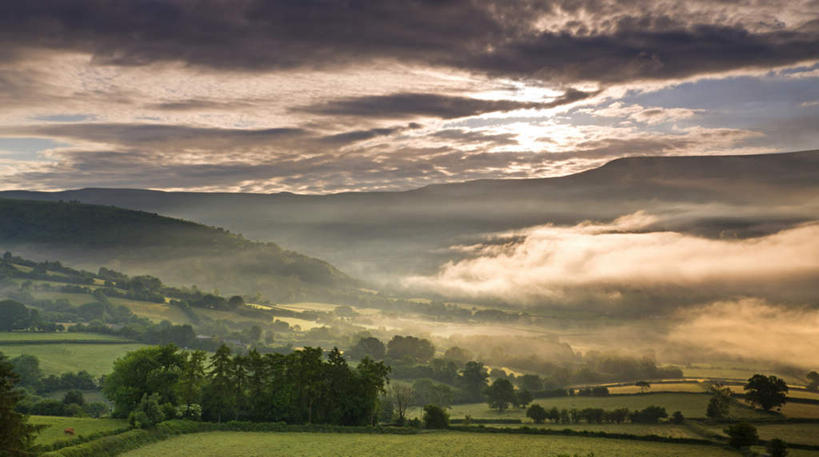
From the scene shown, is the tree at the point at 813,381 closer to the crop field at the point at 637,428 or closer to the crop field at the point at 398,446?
the crop field at the point at 637,428

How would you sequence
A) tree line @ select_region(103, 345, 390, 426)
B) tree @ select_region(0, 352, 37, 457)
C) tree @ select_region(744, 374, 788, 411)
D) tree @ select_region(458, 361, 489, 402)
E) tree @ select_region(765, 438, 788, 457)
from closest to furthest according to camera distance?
1. tree @ select_region(0, 352, 37, 457)
2. tree @ select_region(765, 438, 788, 457)
3. tree line @ select_region(103, 345, 390, 426)
4. tree @ select_region(744, 374, 788, 411)
5. tree @ select_region(458, 361, 489, 402)

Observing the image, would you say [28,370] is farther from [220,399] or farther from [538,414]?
[538,414]

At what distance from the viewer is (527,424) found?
112000 mm

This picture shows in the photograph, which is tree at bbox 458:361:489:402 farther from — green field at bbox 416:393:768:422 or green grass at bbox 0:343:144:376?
green grass at bbox 0:343:144:376

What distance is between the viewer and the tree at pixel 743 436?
87125 mm

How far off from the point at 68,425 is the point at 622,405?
112517mm

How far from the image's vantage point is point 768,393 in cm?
11981

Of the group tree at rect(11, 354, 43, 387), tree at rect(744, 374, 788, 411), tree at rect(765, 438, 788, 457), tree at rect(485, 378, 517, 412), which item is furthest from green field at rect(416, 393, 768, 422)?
tree at rect(11, 354, 43, 387)

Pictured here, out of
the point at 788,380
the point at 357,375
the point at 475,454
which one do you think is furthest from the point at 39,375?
the point at 788,380

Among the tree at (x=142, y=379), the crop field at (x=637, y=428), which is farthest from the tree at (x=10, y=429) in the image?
the crop field at (x=637, y=428)

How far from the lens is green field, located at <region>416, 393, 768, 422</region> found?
120688 mm

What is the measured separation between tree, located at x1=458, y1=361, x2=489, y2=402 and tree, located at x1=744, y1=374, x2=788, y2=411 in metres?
69.2

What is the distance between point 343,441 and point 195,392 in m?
30.3

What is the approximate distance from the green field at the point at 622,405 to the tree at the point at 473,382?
39.4ft
